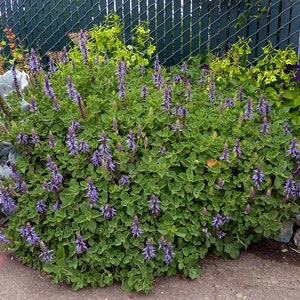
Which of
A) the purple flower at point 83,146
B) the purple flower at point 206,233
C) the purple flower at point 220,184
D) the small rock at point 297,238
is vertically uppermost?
the purple flower at point 83,146

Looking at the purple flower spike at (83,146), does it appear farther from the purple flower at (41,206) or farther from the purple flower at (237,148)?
the purple flower at (237,148)

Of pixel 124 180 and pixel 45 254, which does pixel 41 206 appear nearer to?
pixel 45 254

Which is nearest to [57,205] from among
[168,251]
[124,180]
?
[124,180]

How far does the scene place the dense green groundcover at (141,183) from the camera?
3.41 m

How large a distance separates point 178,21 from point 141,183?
11.3 feet

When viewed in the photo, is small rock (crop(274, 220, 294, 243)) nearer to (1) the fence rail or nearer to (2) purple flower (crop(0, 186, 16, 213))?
(2) purple flower (crop(0, 186, 16, 213))

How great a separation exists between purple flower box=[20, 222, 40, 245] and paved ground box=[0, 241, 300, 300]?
0.31 metres

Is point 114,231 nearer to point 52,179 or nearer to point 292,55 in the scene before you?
point 52,179

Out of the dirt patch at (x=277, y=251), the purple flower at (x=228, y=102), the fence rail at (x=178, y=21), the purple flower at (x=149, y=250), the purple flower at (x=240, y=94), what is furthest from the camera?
the fence rail at (x=178, y=21)

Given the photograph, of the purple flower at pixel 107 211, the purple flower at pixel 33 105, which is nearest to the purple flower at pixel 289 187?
the purple flower at pixel 107 211

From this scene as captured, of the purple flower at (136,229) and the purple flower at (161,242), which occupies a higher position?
the purple flower at (136,229)

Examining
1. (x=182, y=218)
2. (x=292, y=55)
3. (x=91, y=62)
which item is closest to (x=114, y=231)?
(x=182, y=218)

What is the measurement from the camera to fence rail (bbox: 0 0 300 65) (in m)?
5.66

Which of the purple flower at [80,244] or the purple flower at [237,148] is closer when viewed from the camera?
the purple flower at [80,244]
